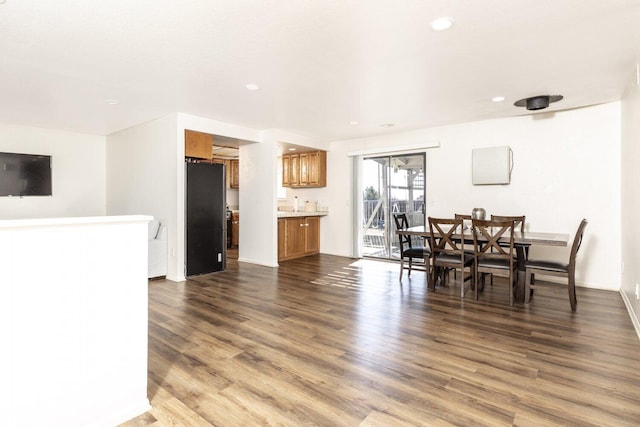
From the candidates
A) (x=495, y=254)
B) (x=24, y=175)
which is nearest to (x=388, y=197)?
(x=495, y=254)

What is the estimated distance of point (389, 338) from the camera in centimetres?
282

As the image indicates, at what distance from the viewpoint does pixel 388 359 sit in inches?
96.4

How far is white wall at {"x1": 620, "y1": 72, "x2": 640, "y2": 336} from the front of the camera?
3.12 m

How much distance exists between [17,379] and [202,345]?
1.31 meters

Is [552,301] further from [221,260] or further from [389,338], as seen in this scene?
[221,260]

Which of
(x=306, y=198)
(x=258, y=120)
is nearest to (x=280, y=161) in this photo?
(x=306, y=198)

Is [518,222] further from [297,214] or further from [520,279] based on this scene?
[297,214]

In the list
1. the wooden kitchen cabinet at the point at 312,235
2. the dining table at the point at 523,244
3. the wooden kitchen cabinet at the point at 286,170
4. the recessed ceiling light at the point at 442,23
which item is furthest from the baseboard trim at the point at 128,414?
the wooden kitchen cabinet at the point at 286,170

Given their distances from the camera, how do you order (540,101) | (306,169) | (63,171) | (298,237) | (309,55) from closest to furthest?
(309,55) → (540,101) → (63,171) → (298,237) → (306,169)

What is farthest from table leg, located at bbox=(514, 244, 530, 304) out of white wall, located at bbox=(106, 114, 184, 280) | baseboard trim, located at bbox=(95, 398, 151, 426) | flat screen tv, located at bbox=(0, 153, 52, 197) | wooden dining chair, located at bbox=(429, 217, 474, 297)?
flat screen tv, located at bbox=(0, 153, 52, 197)

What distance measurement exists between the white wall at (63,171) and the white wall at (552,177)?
595 centimetres

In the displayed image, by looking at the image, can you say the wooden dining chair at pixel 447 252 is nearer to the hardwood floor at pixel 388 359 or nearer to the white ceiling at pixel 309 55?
the hardwood floor at pixel 388 359

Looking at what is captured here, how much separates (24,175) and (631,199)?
27.3ft

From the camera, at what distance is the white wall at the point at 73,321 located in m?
1.45
